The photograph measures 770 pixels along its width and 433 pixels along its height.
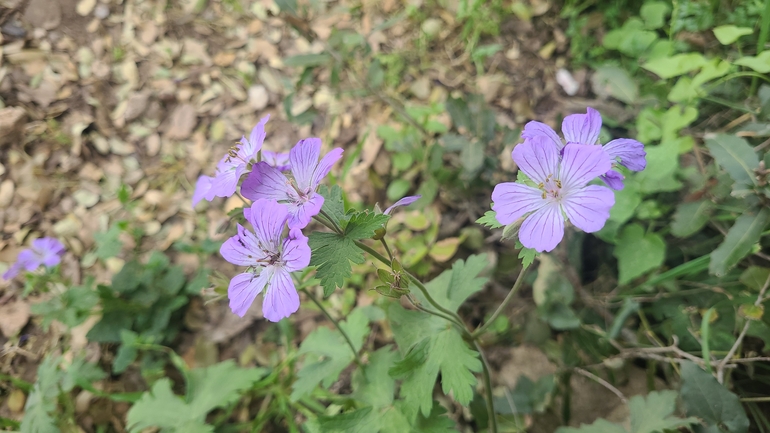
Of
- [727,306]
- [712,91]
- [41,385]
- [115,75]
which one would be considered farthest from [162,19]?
[727,306]

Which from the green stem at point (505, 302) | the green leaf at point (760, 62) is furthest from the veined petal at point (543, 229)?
the green leaf at point (760, 62)

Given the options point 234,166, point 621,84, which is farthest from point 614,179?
point 621,84

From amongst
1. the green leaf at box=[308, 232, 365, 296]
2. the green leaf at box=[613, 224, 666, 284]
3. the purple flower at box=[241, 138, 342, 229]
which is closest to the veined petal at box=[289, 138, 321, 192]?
the purple flower at box=[241, 138, 342, 229]

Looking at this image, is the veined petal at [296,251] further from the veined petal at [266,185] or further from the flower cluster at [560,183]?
the flower cluster at [560,183]

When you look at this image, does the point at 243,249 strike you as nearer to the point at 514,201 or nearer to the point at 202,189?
the point at 202,189

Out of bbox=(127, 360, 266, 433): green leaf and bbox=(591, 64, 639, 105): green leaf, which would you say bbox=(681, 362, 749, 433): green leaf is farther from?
bbox=(127, 360, 266, 433): green leaf

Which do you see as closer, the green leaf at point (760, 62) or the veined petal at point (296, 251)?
the veined petal at point (296, 251)

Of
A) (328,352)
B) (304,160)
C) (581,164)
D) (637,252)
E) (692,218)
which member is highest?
A: (581,164)
